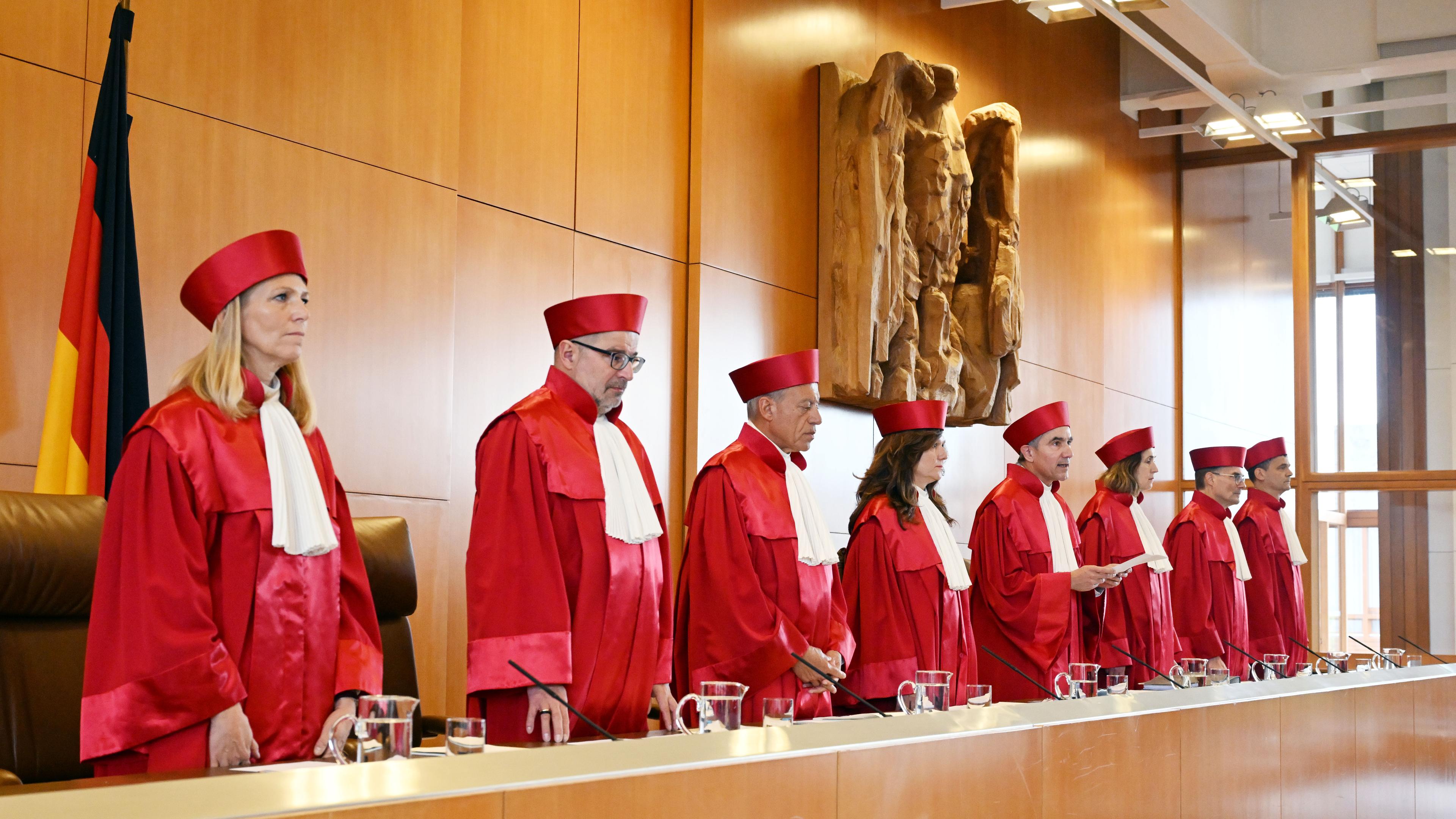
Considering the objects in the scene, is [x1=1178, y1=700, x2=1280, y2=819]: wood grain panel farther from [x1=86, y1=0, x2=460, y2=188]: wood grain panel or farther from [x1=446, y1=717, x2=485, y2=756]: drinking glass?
[x1=86, y1=0, x2=460, y2=188]: wood grain panel

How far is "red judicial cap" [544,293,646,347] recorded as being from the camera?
3246mm

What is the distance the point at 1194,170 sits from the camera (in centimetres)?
1090

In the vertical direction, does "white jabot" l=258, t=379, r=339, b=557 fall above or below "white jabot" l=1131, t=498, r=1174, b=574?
above

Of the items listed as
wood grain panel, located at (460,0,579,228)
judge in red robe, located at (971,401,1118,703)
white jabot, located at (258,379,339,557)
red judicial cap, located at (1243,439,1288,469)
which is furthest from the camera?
red judicial cap, located at (1243,439,1288,469)

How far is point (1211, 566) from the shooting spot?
6.80 metres

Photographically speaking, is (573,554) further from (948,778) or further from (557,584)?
(948,778)

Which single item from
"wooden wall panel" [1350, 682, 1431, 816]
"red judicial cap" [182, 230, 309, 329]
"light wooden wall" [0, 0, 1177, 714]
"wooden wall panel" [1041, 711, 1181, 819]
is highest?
"light wooden wall" [0, 0, 1177, 714]

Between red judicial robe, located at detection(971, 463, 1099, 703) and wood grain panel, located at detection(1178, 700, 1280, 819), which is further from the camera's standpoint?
red judicial robe, located at detection(971, 463, 1099, 703)

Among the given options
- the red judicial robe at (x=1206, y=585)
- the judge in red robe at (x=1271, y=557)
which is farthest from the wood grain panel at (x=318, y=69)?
the judge in red robe at (x=1271, y=557)

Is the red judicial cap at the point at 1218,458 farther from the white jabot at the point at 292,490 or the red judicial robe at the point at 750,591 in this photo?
the white jabot at the point at 292,490

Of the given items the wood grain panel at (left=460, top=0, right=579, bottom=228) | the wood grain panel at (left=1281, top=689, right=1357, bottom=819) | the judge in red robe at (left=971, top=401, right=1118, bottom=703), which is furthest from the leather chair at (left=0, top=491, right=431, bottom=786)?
the judge in red robe at (left=971, top=401, right=1118, bottom=703)

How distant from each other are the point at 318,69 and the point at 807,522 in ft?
6.37

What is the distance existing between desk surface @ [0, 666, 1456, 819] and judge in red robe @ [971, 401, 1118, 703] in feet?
7.99

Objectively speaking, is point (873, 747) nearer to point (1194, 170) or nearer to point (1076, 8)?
point (1076, 8)
